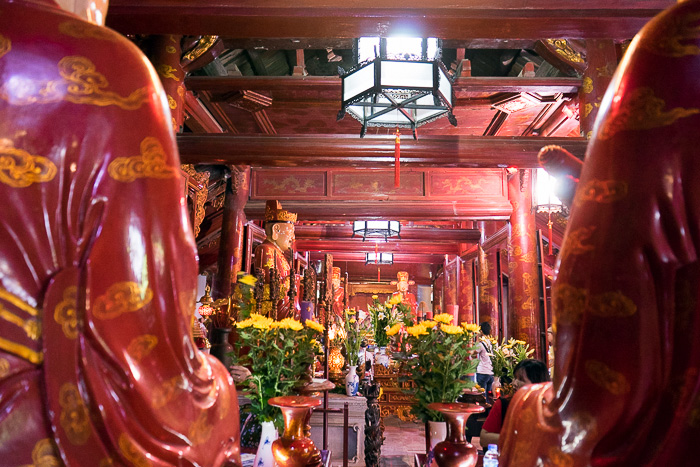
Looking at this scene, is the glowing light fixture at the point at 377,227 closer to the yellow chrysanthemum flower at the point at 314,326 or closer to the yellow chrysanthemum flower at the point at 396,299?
the yellow chrysanthemum flower at the point at 396,299

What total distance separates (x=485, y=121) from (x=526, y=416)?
561 cm

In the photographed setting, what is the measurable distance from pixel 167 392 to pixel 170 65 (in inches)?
133

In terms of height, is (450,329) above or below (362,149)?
below

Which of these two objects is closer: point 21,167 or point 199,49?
point 21,167

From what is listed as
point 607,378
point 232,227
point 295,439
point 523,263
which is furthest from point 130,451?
point 523,263

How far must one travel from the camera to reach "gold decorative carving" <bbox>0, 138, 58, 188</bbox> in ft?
2.09

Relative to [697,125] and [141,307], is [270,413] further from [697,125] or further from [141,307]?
[697,125]

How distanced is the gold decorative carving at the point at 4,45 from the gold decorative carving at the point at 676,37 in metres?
0.86

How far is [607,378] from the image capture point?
589 millimetres

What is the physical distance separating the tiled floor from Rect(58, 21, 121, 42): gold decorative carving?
3342 mm

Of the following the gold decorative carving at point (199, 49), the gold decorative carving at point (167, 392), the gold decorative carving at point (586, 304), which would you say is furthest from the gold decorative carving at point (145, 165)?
the gold decorative carving at point (199, 49)

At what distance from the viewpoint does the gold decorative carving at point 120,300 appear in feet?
2.04

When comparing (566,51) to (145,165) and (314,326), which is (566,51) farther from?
(145,165)

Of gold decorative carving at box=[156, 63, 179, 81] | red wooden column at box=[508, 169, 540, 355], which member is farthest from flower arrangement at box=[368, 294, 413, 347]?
red wooden column at box=[508, 169, 540, 355]
